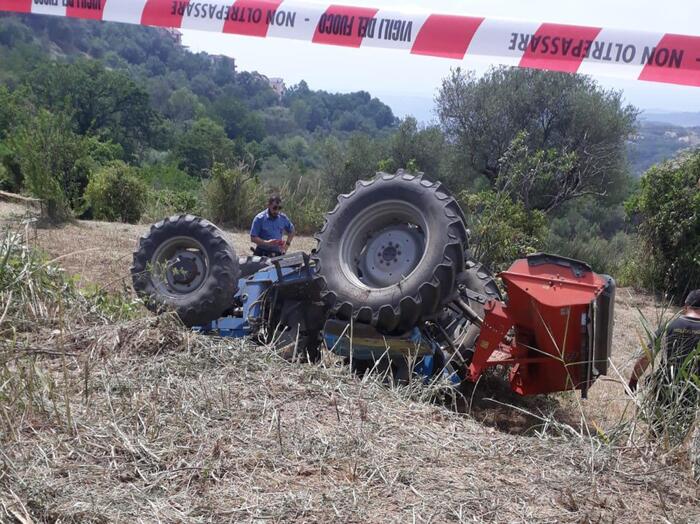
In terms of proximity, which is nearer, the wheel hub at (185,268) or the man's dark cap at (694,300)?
the man's dark cap at (694,300)

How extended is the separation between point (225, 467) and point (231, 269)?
353cm

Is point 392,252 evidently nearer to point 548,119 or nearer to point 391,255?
point 391,255

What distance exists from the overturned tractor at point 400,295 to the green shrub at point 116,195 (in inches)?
445

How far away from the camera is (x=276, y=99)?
122 meters

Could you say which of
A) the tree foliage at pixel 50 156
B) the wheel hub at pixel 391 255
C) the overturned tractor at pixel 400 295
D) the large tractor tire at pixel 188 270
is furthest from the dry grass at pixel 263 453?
the tree foliage at pixel 50 156

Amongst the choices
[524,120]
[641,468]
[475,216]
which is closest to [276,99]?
[524,120]

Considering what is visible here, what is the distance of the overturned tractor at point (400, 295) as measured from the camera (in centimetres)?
482

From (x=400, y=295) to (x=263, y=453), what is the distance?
232 centimetres

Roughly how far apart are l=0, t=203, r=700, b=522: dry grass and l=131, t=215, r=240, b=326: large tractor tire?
6.98ft

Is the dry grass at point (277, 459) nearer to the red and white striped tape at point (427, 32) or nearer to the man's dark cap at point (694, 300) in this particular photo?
the man's dark cap at point (694, 300)

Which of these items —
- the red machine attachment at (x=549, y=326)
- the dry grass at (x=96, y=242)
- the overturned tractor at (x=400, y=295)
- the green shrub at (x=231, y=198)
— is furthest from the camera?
the green shrub at (x=231, y=198)

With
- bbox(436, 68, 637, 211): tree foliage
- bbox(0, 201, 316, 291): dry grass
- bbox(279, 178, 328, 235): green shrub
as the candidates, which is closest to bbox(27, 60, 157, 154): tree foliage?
bbox(436, 68, 637, 211): tree foliage

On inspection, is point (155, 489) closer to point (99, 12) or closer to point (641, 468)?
point (641, 468)

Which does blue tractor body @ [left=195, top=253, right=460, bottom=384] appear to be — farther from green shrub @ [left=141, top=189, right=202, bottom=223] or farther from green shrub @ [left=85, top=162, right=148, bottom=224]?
green shrub @ [left=85, top=162, right=148, bottom=224]
